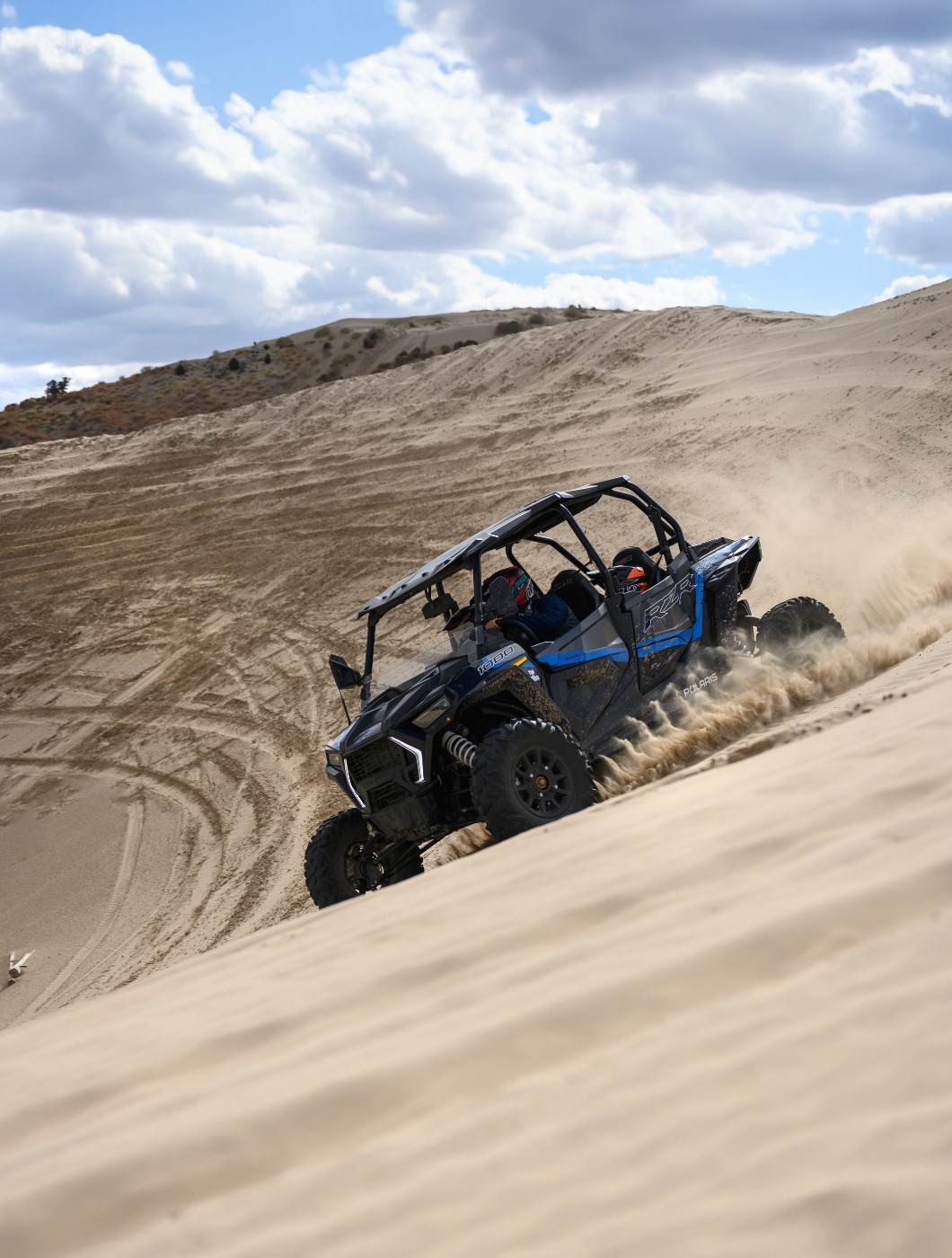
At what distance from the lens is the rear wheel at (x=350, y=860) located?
19.3 feet

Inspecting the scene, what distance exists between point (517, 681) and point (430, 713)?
0.55 metres

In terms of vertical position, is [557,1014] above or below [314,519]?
below

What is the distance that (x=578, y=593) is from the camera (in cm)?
653

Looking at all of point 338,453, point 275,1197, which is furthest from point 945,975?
point 338,453

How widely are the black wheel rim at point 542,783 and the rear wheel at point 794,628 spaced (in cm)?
228

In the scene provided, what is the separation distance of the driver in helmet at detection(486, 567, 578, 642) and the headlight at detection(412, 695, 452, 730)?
764 millimetres

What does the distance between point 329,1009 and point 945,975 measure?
146cm

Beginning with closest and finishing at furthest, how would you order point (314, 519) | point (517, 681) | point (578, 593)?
point (517, 681) → point (578, 593) → point (314, 519)

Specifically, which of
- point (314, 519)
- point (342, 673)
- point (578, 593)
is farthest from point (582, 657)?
point (314, 519)

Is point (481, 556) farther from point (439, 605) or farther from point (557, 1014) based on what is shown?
point (557, 1014)

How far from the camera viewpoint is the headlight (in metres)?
5.54

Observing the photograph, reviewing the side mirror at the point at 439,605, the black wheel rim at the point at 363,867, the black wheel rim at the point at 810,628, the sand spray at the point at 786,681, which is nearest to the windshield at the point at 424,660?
the side mirror at the point at 439,605

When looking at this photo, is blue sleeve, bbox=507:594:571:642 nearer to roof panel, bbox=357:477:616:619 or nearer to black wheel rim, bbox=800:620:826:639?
roof panel, bbox=357:477:616:619

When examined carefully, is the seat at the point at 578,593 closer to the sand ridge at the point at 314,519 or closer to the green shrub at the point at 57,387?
the sand ridge at the point at 314,519
